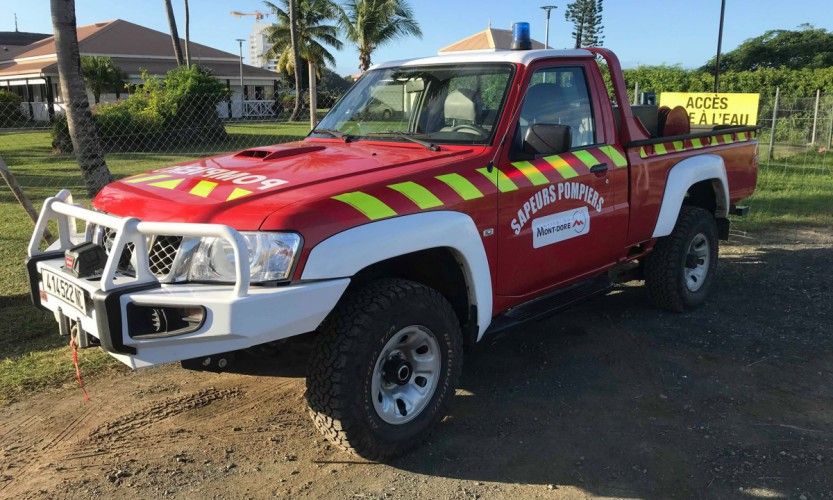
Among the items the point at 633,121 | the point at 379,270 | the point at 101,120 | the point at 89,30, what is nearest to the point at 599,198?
the point at 633,121

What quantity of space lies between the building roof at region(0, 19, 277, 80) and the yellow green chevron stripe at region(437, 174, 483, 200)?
34.4m

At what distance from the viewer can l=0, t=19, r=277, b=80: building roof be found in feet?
117

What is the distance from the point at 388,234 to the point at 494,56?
5.52ft

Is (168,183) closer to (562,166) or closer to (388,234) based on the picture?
(388,234)

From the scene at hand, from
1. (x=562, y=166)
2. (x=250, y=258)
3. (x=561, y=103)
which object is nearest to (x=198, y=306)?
(x=250, y=258)

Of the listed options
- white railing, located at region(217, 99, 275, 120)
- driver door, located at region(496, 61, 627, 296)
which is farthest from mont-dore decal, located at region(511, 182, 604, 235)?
white railing, located at region(217, 99, 275, 120)

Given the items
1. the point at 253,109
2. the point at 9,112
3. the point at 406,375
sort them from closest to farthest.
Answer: the point at 406,375, the point at 9,112, the point at 253,109

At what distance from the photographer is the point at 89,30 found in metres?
39.3

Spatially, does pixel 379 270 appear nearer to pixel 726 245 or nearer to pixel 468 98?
pixel 468 98

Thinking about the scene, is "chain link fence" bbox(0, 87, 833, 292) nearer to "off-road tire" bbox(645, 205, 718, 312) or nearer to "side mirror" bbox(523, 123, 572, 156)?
"off-road tire" bbox(645, 205, 718, 312)

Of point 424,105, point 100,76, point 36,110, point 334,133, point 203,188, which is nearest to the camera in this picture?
point 203,188

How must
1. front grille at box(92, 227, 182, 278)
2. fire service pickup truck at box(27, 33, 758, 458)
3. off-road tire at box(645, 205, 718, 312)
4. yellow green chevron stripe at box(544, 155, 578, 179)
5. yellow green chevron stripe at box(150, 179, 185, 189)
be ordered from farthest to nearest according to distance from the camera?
off-road tire at box(645, 205, 718, 312)
yellow green chevron stripe at box(544, 155, 578, 179)
yellow green chevron stripe at box(150, 179, 185, 189)
front grille at box(92, 227, 182, 278)
fire service pickup truck at box(27, 33, 758, 458)

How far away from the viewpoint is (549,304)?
420 centimetres

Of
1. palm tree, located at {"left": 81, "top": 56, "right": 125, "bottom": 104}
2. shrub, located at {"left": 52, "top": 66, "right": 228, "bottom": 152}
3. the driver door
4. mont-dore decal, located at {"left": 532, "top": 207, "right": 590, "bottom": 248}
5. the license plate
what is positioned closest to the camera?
the license plate
